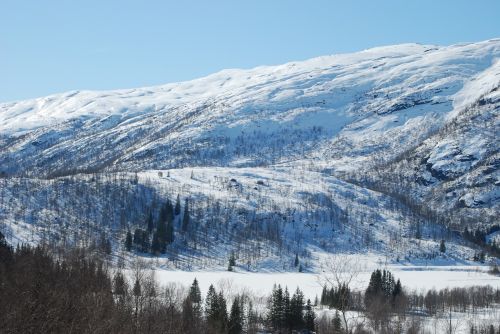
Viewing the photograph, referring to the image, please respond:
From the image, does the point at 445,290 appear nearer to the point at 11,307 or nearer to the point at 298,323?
the point at 298,323

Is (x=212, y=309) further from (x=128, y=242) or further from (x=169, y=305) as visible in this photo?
(x=128, y=242)

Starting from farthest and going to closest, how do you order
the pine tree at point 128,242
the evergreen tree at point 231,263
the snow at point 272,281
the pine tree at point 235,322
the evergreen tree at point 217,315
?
the pine tree at point 128,242 < the evergreen tree at point 231,263 < the snow at point 272,281 < the pine tree at point 235,322 < the evergreen tree at point 217,315

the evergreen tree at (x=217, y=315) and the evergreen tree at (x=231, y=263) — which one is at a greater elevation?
the evergreen tree at (x=217, y=315)

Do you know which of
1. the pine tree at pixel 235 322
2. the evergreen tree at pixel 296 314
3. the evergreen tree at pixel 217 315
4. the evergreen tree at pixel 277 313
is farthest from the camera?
the evergreen tree at pixel 277 313

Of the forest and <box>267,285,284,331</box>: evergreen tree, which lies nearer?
the forest

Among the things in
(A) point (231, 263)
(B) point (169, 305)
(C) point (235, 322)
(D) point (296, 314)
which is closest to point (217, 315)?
(C) point (235, 322)

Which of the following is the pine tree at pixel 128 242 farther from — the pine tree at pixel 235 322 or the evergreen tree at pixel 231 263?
the pine tree at pixel 235 322

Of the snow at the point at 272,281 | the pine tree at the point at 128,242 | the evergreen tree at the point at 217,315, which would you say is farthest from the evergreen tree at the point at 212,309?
the pine tree at the point at 128,242

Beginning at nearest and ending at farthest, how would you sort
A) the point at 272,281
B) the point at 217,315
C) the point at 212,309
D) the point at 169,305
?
the point at 169,305 < the point at 217,315 < the point at 212,309 < the point at 272,281

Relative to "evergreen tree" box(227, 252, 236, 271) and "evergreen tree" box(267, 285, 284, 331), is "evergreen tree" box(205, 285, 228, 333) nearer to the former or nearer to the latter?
"evergreen tree" box(267, 285, 284, 331)

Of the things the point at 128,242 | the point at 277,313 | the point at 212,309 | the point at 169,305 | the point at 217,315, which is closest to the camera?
the point at 169,305

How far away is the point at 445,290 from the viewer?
162500 millimetres

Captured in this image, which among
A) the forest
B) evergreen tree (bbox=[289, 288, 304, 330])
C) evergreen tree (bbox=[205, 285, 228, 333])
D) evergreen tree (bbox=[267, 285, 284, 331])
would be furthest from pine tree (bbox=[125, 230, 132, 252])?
evergreen tree (bbox=[205, 285, 228, 333])

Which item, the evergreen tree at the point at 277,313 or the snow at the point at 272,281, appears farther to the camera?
the snow at the point at 272,281
